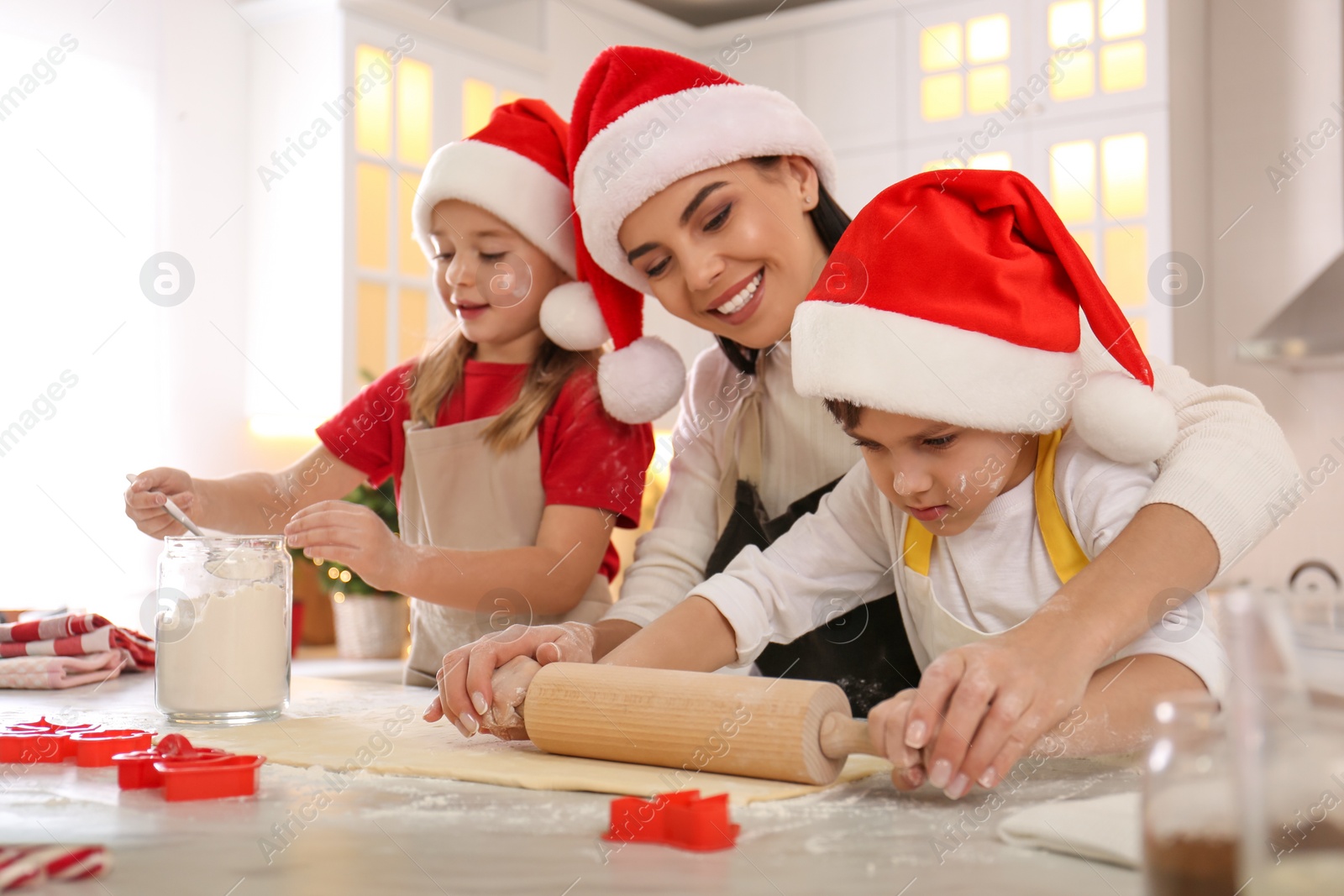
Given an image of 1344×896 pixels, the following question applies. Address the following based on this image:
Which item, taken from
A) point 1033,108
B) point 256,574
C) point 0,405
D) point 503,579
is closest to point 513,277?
point 503,579

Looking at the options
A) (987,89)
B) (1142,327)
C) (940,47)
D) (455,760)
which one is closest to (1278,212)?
(1142,327)

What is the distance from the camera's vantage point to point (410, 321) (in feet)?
8.81

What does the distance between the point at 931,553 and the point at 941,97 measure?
2.35m

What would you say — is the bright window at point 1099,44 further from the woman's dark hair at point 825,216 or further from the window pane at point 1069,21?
the woman's dark hair at point 825,216

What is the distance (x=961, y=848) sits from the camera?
53cm

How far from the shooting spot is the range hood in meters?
2.65

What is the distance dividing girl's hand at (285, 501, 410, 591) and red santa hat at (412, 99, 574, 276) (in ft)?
1.34

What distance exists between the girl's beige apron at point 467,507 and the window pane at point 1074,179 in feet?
6.41

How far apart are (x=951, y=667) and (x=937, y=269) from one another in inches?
12.5

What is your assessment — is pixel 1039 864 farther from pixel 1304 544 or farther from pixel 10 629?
pixel 1304 544

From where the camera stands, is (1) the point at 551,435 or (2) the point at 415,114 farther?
(2) the point at 415,114

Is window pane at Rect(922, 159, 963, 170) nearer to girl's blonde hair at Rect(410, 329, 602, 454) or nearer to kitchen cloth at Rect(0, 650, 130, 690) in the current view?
girl's blonde hair at Rect(410, 329, 602, 454)

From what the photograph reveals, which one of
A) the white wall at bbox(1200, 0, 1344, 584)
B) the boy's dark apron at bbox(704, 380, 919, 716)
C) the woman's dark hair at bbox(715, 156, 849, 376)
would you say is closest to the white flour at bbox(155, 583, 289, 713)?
the boy's dark apron at bbox(704, 380, 919, 716)

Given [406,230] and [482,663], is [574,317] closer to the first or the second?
[482,663]
